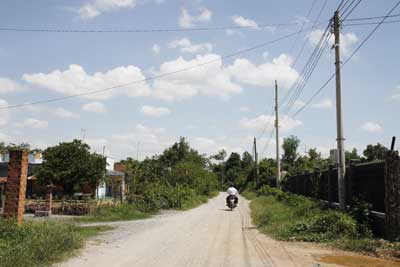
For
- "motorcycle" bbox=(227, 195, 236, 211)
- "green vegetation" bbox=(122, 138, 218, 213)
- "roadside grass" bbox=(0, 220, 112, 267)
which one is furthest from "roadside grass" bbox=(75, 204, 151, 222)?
"roadside grass" bbox=(0, 220, 112, 267)

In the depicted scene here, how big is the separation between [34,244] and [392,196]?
31.3ft

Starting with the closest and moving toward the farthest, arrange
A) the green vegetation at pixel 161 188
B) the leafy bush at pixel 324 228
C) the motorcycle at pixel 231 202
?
the leafy bush at pixel 324 228
the green vegetation at pixel 161 188
the motorcycle at pixel 231 202

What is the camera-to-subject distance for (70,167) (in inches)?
1323

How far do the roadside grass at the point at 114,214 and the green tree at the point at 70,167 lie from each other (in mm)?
→ 9024

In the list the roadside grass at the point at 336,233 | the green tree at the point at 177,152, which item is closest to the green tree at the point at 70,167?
the roadside grass at the point at 336,233

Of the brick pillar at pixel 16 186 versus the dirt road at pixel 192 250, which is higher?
the brick pillar at pixel 16 186

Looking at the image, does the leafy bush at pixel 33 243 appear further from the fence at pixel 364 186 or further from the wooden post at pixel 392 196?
the fence at pixel 364 186

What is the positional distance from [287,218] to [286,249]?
21.1 ft

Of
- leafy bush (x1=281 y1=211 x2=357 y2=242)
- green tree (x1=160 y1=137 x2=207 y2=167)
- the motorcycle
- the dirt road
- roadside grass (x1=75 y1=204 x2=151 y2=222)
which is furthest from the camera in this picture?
green tree (x1=160 y1=137 x2=207 y2=167)

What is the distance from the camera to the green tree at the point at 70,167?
3353 centimetres

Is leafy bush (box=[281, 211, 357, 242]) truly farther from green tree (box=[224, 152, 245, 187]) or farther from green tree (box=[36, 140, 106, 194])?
green tree (box=[224, 152, 245, 187])

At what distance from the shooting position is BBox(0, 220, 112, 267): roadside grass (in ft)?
29.8

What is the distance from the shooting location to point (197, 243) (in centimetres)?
1307

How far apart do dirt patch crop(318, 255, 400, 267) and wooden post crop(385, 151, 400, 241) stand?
6.47 ft
